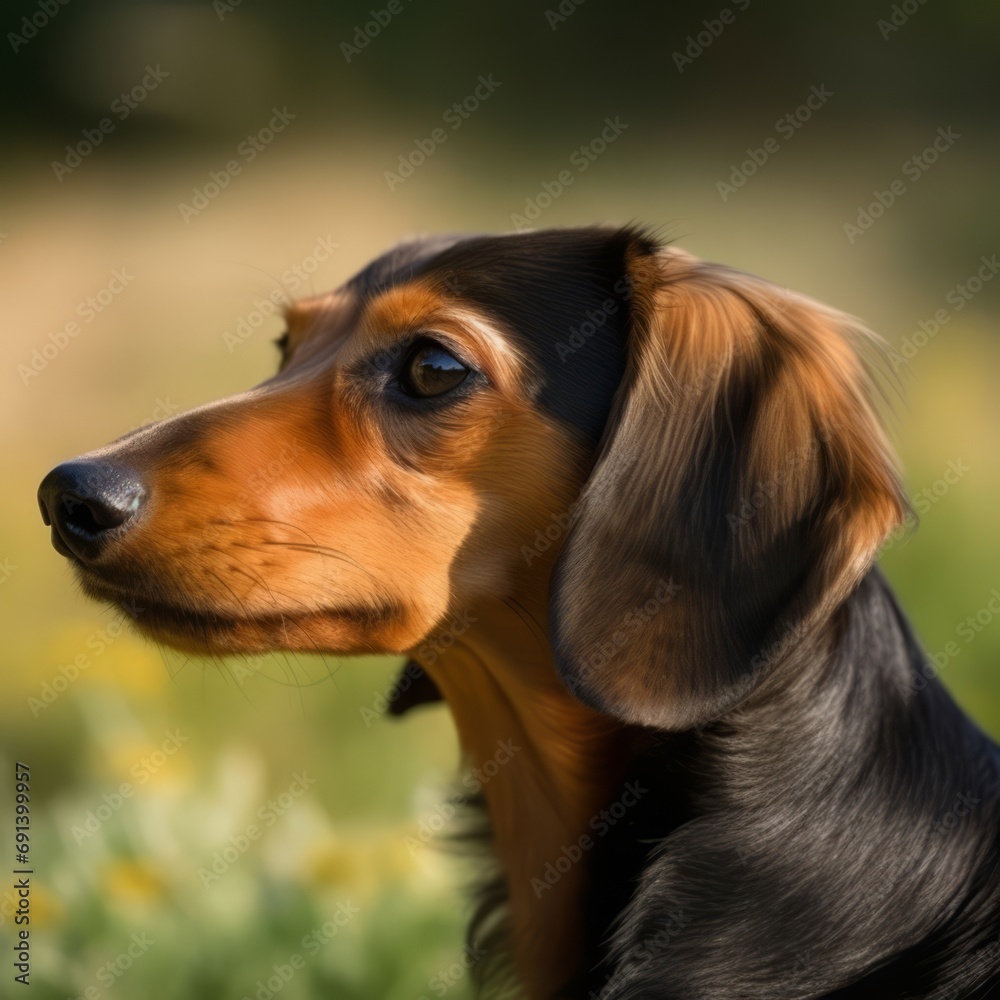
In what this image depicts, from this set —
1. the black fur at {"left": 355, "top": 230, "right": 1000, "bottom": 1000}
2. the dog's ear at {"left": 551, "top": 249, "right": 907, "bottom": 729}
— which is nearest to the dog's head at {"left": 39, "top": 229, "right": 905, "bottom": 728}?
the dog's ear at {"left": 551, "top": 249, "right": 907, "bottom": 729}

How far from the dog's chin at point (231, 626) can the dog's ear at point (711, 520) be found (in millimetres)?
407

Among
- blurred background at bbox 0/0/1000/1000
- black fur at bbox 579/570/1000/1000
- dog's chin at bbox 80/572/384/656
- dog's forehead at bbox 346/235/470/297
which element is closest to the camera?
black fur at bbox 579/570/1000/1000

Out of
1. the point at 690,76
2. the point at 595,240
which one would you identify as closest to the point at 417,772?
the point at 595,240

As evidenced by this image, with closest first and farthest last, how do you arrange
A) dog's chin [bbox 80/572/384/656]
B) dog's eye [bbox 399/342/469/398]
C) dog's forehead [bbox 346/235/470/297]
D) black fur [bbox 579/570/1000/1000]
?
black fur [bbox 579/570/1000/1000] < dog's chin [bbox 80/572/384/656] < dog's eye [bbox 399/342/469/398] < dog's forehead [bbox 346/235/470/297]

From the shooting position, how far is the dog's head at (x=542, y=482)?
2.19m

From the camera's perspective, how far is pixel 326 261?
8.16 metres

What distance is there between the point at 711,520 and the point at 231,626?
91cm

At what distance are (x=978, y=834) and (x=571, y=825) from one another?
0.77 m

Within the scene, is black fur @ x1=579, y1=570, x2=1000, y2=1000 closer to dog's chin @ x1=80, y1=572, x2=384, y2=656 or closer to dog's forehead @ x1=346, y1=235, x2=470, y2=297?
dog's chin @ x1=80, y1=572, x2=384, y2=656

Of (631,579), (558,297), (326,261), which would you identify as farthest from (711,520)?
(326,261)

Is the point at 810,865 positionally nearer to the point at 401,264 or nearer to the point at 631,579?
the point at 631,579

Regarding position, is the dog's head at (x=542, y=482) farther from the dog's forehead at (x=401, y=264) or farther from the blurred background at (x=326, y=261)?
the blurred background at (x=326, y=261)

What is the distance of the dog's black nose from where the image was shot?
2.15m

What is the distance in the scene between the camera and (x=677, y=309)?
245 cm
